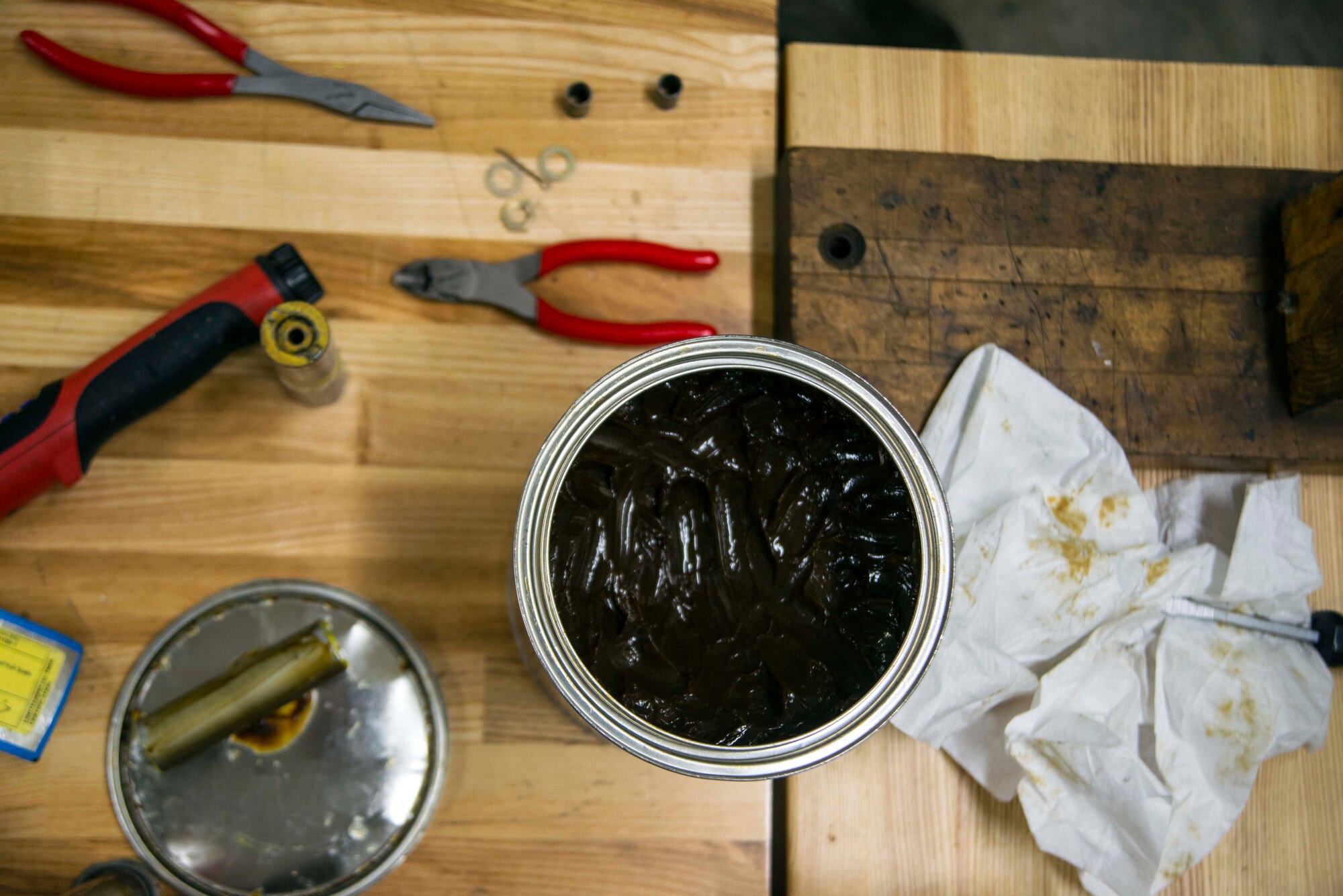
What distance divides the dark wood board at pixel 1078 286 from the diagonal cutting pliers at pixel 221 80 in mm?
473

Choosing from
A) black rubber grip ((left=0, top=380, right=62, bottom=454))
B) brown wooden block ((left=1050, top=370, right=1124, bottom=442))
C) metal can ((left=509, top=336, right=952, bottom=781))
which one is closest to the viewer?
metal can ((left=509, top=336, right=952, bottom=781))

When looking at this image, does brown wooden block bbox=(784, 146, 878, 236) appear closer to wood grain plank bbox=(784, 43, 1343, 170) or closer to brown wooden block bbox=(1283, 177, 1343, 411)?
wood grain plank bbox=(784, 43, 1343, 170)

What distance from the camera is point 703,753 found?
0.63 meters

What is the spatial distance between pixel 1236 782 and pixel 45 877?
1.25m

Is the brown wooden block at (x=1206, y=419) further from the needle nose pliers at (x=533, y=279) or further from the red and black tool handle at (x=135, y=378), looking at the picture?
the red and black tool handle at (x=135, y=378)

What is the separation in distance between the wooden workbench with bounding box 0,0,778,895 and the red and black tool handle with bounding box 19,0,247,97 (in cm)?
2

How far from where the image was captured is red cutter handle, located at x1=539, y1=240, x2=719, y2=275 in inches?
37.4

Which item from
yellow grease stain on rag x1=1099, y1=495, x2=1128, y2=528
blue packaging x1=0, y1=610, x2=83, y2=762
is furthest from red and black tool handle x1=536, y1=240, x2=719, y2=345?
blue packaging x1=0, y1=610, x2=83, y2=762

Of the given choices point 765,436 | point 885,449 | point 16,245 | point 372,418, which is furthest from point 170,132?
point 885,449

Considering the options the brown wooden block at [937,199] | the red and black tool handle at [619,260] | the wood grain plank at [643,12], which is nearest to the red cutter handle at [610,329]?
the red and black tool handle at [619,260]

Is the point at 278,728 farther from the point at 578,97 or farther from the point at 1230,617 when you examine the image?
the point at 1230,617

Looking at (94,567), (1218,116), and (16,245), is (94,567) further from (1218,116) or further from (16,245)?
(1218,116)

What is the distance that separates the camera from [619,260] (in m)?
0.97

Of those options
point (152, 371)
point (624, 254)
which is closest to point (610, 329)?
point (624, 254)
